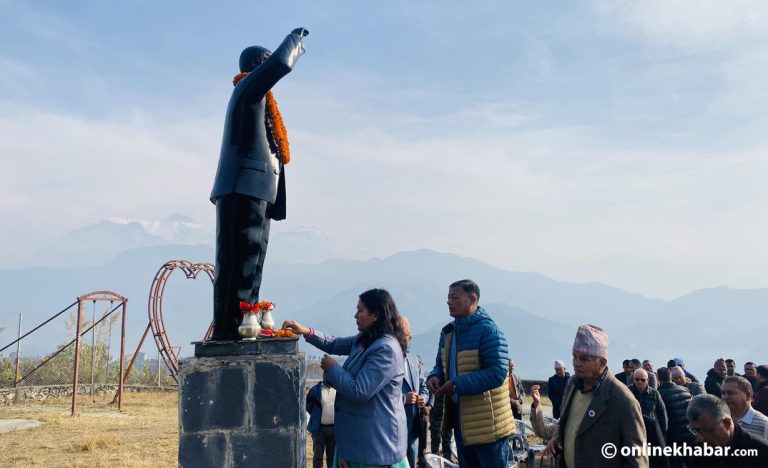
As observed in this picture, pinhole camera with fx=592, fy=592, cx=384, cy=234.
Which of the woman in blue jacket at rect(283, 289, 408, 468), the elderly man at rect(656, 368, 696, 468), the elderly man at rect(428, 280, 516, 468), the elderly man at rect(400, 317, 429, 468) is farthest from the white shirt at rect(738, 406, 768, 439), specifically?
the elderly man at rect(400, 317, 429, 468)

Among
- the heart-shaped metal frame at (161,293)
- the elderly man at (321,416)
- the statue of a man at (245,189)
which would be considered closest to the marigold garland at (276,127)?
the statue of a man at (245,189)

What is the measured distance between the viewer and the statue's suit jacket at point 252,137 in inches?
167

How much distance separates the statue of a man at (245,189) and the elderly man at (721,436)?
114 inches

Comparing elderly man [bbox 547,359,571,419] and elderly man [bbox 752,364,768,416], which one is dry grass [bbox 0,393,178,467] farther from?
elderly man [bbox 752,364,768,416]

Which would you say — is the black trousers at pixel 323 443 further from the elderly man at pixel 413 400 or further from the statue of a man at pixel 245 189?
the statue of a man at pixel 245 189

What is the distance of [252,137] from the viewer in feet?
14.4

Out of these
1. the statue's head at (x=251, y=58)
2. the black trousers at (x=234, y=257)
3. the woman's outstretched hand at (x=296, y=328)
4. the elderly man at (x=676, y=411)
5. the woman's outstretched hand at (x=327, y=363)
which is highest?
the statue's head at (x=251, y=58)

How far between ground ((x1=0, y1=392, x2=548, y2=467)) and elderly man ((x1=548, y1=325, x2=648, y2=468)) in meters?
6.43

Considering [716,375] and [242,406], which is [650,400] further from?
[242,406]

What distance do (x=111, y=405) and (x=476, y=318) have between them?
16211 millimetres

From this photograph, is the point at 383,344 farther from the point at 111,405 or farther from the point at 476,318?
the point at 111,405

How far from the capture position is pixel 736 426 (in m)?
3.09

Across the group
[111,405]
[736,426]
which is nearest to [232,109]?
[736,426]

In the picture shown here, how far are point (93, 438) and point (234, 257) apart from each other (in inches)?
313
